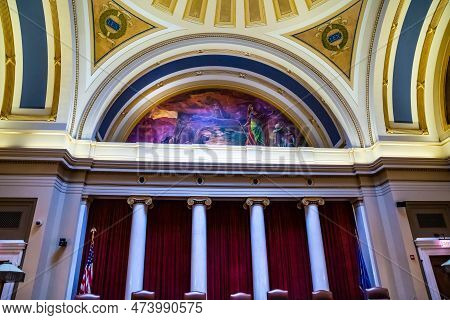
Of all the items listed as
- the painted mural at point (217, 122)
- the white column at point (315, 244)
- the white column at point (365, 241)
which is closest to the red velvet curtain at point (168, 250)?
the painted mural at point (217, 122)

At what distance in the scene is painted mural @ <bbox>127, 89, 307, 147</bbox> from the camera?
37.6 ft

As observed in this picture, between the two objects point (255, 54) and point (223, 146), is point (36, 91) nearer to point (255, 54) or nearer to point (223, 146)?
point (223, 146)

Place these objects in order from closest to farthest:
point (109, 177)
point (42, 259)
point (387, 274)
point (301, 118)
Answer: point (42, 259) → point (387, 274) → point (109, 177) → point (301, 118)

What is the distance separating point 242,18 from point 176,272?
770 cm

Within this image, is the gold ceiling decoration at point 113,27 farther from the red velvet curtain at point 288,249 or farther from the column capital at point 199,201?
the red velvet curtain at point 288,249

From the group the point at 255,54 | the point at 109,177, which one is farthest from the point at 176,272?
the point at 255,54

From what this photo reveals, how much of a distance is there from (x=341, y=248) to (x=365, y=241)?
787 mm

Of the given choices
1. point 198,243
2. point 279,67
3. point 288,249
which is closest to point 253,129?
point 279,67

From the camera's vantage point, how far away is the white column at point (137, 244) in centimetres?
866

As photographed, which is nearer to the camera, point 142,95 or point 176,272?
point 176,272

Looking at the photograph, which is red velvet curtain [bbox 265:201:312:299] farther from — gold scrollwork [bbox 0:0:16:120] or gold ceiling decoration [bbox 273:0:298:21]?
gold scrollwork [bbox 0:0:16:120]

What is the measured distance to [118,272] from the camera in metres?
9.45

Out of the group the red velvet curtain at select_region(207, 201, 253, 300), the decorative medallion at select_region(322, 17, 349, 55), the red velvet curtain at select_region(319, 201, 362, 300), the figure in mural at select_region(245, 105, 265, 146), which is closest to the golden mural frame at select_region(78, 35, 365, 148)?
the decorative medallion at select_region(322, 17, 349, 55)
